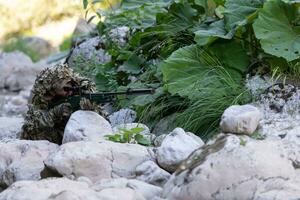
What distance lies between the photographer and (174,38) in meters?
5.05

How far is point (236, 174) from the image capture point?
3.02 metres

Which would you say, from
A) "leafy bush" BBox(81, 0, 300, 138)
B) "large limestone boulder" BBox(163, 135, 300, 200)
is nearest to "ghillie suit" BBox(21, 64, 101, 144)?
"leafy bush" BBox(81, 0, 300, 138)

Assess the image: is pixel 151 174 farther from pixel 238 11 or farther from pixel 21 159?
pixel 238 11

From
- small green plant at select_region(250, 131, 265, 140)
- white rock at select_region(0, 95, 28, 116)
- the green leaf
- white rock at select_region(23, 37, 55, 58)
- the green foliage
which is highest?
the green leaf

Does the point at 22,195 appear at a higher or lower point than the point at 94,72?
higher

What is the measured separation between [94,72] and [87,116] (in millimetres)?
1533

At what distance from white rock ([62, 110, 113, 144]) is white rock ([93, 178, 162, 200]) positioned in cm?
72

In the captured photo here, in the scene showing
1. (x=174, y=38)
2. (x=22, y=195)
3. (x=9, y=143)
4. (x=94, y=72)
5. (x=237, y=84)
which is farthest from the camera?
(x=94, y=72)

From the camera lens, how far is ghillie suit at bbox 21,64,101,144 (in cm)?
454

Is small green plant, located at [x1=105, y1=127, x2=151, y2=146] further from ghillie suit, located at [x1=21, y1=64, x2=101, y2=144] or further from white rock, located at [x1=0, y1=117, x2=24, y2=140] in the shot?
white rock, located at [x1=0, y1=117, x2=24, y2=140]

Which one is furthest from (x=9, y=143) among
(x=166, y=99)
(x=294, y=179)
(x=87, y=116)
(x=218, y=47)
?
(x=294, y=179)

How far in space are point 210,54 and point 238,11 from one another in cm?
29

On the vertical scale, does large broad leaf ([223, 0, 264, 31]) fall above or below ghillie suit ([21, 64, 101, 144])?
above

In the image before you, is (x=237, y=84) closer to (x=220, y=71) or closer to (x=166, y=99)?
(x=220, y=71)
